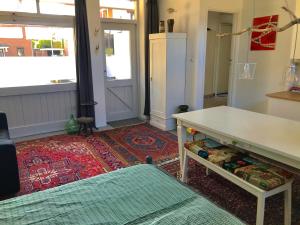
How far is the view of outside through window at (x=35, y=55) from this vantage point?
380cm

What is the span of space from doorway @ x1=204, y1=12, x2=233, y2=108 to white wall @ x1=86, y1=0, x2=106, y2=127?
3141mm

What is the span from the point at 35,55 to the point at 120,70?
5.17 ft

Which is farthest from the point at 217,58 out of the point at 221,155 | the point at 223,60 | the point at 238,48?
the point at 221,155

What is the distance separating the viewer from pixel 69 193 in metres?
1.35

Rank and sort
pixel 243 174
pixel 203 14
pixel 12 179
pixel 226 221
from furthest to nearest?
pixel 203 14 → pixel 12 179 → pixel 243 174 → pixel 226 221

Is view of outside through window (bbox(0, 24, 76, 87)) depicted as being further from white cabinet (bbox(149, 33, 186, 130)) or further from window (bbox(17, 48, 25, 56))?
white cabinet (bbox(149, 33, 186, 130))

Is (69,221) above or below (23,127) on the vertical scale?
above

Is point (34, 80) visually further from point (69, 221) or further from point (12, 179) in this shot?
point (69, 221)

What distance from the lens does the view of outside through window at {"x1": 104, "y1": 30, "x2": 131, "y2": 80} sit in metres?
4.62

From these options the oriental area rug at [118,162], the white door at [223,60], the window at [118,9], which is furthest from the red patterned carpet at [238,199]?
the white door at [223,60]

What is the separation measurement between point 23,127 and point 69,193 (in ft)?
10.5

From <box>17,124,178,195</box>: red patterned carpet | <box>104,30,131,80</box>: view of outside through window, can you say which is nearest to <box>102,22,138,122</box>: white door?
<box>104,30,131,80</box>: view of outside through window

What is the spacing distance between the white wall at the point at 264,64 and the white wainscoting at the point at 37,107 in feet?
10.6

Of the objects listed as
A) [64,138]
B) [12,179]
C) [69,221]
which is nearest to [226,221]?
[69,221]
